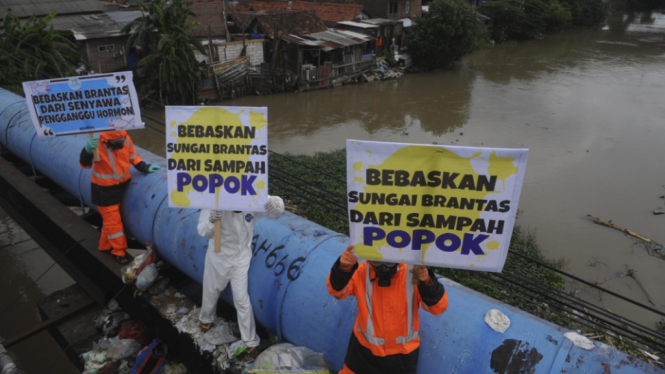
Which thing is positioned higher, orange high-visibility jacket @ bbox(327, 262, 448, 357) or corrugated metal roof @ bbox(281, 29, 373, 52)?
corrugated metal roof @ bbox(281, 29, 373, 52)

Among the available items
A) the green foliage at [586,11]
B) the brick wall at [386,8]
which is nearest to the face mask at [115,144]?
the brick wall at [386,8]

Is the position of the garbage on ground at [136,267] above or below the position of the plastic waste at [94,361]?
above

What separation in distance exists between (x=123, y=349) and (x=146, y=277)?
753 mm

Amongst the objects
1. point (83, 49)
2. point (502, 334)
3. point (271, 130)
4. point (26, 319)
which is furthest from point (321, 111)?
point (502, 334)

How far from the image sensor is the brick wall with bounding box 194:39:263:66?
68.8 feet

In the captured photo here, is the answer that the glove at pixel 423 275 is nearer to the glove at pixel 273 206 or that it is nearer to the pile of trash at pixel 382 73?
the glove at pixel 273 206

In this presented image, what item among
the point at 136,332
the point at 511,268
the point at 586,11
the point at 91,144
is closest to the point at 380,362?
the point at 136,332

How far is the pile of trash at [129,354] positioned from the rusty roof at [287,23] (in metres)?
19.3

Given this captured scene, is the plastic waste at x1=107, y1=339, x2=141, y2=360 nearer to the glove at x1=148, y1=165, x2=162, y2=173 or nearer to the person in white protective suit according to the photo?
the person in white protective suit

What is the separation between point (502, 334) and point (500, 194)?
3.51 ft

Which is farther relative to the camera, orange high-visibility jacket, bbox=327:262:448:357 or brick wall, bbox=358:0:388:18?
brick wall, bbox=358:0:388:18

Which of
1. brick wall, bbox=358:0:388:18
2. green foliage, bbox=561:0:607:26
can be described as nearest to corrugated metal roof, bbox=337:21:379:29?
brick wall, bbox=358:0:388:18

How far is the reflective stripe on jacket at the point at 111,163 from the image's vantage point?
4.86m

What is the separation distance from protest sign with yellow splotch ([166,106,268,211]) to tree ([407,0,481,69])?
2292 cm
